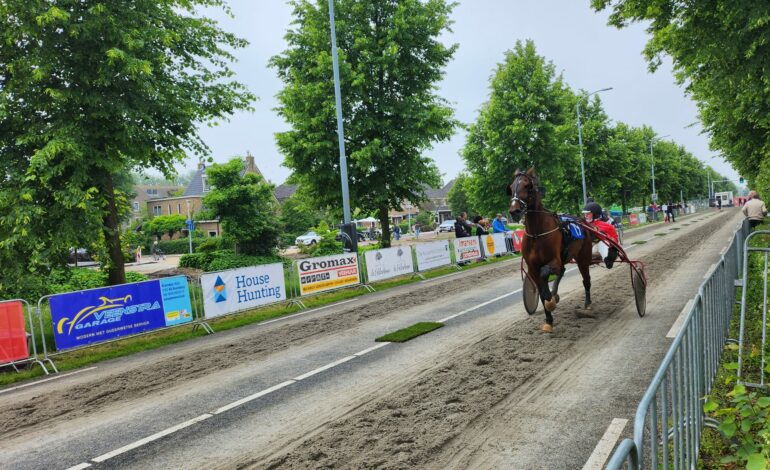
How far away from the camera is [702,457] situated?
385cm

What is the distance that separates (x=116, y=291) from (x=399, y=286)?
9028 millimetres

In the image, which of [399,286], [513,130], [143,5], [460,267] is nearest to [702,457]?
[399,286]

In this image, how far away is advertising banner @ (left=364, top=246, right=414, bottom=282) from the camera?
17.2 metres

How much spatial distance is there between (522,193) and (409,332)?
11.2 ft

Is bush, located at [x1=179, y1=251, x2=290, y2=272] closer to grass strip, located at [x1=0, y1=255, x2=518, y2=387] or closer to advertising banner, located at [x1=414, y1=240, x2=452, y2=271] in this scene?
advertising banner, located at [x1=414, y1=240, x2=452, y2=271]

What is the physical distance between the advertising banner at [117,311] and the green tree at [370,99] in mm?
9783

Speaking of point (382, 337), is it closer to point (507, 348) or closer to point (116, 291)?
point (507, 348)

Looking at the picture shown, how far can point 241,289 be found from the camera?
42.0 feet

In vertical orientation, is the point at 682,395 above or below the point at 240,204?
below

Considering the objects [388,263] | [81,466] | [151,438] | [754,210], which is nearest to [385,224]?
[388,263]

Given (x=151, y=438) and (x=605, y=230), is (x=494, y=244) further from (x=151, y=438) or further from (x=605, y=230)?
(x=151, y=438)

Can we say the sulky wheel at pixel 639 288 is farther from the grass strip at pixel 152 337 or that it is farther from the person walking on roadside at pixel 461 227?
the person walking on roadside at pixel 461 227

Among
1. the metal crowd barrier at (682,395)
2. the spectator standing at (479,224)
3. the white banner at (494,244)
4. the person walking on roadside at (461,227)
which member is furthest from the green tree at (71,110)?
the white banner at (494,244)

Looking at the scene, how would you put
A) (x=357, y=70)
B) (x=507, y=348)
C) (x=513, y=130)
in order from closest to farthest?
1. (x=507, y=348)
2. (x=357, y=70)
3. (x=513, y=130)
